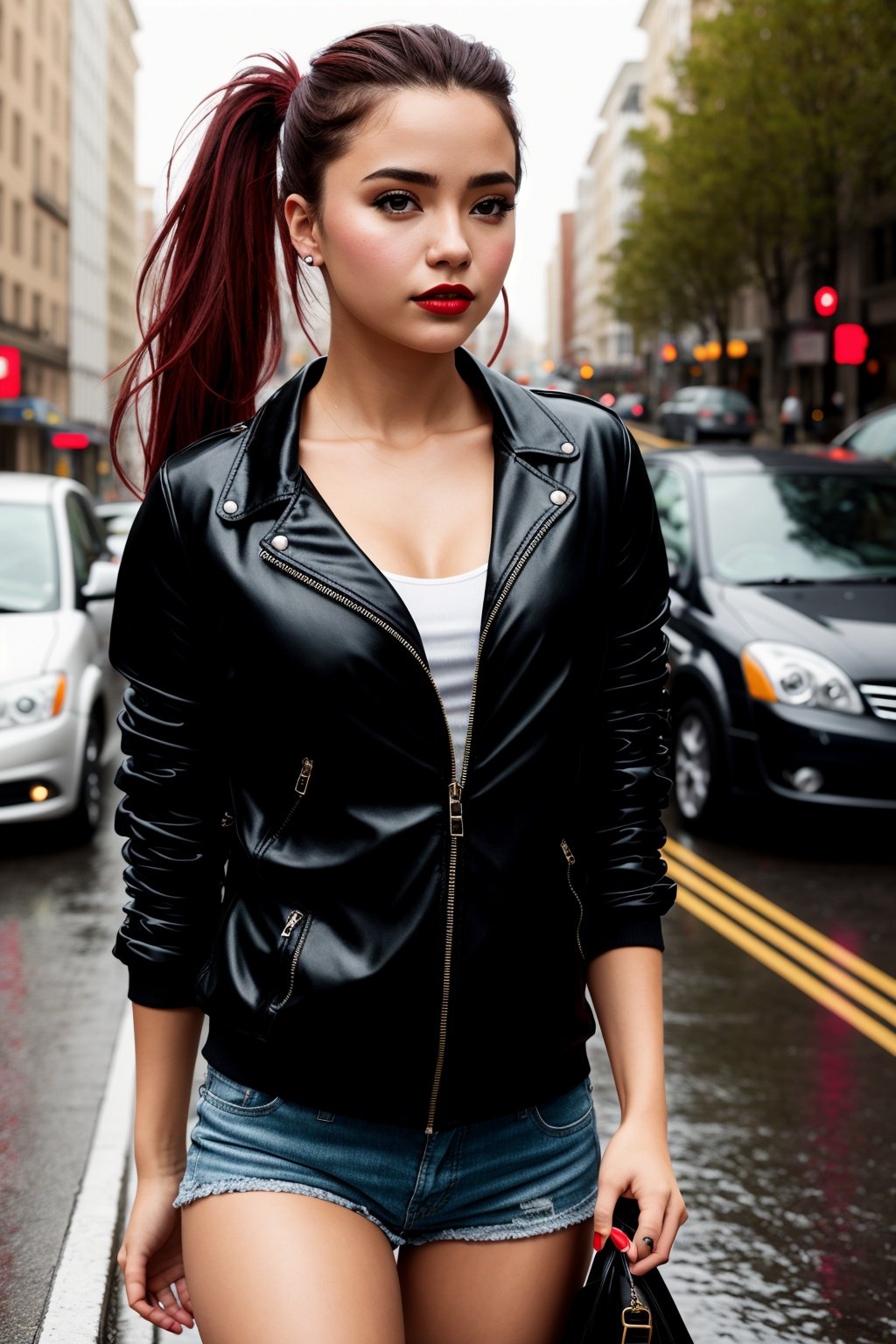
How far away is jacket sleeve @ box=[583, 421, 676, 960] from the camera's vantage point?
2068 mm

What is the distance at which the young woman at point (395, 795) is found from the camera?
1889 mm

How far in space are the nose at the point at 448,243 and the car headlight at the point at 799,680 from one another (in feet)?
21.5

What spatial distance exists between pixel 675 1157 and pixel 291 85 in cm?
327

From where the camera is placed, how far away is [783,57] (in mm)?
39812

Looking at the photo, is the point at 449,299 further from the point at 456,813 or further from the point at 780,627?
the point at 780,627

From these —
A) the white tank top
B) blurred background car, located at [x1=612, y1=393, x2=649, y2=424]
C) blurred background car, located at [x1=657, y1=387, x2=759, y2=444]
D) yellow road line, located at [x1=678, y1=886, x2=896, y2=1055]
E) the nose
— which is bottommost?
yellow road line, located at [x1=678, y1=886, x2=896, y2=1055]

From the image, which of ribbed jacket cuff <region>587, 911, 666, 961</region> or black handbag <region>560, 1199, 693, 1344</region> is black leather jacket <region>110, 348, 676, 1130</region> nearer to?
ribbed jacket cuff <region>587, 911, 666, 961</region>

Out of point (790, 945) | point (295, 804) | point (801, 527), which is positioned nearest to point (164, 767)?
point (295, 804)

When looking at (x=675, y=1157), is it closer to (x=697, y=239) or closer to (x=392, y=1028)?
(x=392, y=1028)

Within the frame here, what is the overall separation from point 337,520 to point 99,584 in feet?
24.1

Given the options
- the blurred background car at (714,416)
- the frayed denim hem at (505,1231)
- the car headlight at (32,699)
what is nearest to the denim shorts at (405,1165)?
the frayed denim hem at (505,1231)

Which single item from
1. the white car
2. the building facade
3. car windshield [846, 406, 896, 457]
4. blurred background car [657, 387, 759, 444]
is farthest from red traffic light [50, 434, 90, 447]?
the white car

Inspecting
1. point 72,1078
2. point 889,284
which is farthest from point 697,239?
point 72,1078

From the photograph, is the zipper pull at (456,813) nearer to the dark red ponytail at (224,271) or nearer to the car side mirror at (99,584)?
the dark red ponytail at (224,271)
